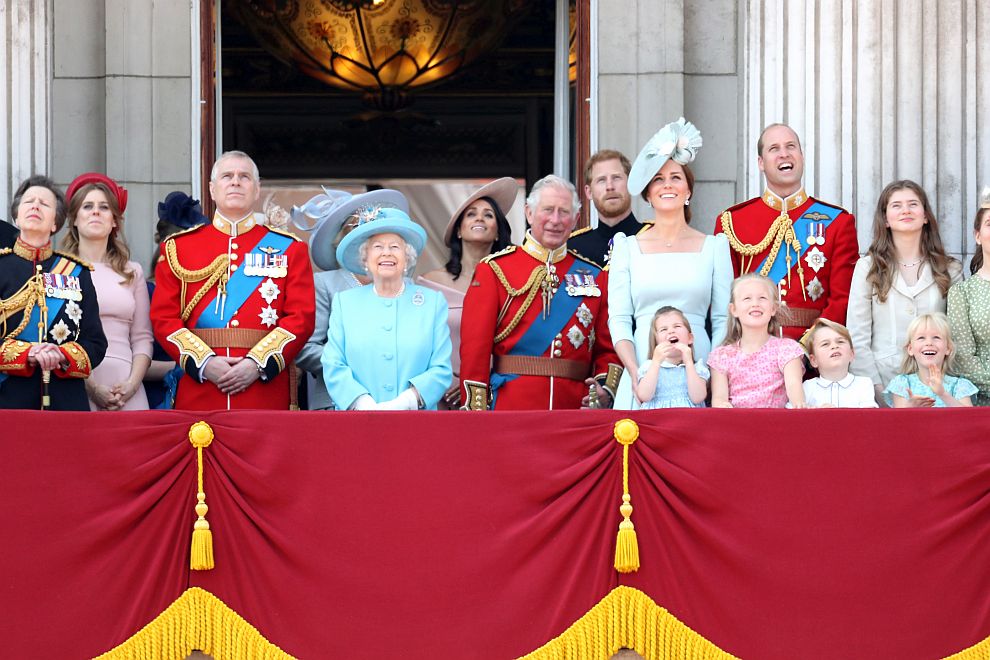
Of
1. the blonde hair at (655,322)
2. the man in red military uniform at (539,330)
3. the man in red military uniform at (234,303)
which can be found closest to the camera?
the blonde hair at (655,322)

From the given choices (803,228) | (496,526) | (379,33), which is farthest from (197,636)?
(379,33)

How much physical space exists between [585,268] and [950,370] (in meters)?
1.56

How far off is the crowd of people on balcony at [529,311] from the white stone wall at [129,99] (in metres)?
1.00

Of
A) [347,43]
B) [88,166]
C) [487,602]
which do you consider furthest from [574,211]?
[347,43]

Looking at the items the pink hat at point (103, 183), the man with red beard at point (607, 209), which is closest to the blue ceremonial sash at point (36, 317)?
the pink hat at point (103, 183)

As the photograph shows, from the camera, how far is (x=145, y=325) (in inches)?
291

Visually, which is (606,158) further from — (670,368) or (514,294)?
(670,368)

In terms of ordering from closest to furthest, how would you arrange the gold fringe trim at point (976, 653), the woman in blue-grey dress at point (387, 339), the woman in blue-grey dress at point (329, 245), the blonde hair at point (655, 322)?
the gold fringe trim at point (976, 653) < the blonde hair at point (655, 322) < the woman in blue-grey dress at point (387, 339) < the woman in blue-grey dress at point (329, 245)

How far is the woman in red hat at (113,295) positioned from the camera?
7172mm

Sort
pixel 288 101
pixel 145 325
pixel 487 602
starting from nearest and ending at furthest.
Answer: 1. pixel 487 602
2. pixel 145 325
3. pixel 288 101

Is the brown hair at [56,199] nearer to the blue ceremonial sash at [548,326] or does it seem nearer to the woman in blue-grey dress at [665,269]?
the blue ceremonial sash at [548,326]

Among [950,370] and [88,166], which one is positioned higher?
[88,166]

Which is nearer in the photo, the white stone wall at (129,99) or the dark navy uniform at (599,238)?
the dark navy uniform at (599,238)

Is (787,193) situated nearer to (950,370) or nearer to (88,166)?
(950,370)
